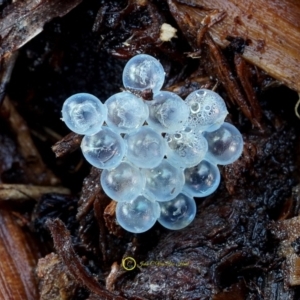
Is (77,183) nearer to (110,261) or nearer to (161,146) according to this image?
(110,261)

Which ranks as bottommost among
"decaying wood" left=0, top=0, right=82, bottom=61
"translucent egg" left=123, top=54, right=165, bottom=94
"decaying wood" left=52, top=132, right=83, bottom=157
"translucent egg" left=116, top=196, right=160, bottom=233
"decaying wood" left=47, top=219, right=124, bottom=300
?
"decaying wood" left=47, top=219, right=124, bottom=300

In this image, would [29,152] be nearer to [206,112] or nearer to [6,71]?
[6,71]

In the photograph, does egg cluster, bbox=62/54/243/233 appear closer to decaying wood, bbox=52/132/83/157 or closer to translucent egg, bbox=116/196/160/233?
translucent egg, bbox=116/196/160/233

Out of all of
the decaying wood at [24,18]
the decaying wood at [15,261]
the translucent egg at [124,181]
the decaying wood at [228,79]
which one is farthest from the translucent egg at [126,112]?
the decaying wood at [15,261]

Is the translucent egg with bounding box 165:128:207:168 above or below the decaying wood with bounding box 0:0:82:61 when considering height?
below

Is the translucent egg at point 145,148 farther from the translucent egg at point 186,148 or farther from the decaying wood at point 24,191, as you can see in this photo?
the decaying wood at point 24,191

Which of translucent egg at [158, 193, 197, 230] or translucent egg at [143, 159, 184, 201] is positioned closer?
translucent egg at [143, 159, 184, 201]

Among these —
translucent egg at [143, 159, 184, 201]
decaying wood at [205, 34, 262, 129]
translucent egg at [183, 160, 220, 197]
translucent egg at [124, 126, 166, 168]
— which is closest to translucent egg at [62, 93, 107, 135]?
translucent egg at [124, 126, 166, 168]
